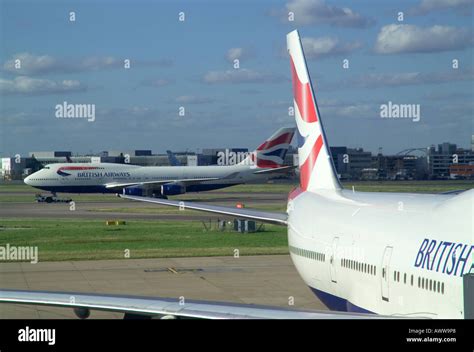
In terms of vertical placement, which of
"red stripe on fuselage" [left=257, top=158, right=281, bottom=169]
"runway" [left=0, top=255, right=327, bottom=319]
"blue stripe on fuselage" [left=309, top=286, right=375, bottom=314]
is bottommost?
"runway" [left=0, top=255, right=327, bottom=319]

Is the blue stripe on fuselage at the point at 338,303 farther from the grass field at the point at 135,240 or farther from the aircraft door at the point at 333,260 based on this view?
the grass field at the point at 135,240

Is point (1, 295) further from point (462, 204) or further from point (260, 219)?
point (260, 219)

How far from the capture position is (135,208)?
250ft

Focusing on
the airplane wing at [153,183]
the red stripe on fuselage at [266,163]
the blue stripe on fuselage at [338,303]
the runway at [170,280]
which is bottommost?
the runway at [170,280]

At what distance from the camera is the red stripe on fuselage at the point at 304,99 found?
2544 cm

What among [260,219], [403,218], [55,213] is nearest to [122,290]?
[260,219]

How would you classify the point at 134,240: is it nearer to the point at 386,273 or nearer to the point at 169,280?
the point at 169,280

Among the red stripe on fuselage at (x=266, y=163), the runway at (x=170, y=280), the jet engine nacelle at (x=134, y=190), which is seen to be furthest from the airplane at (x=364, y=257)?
the red stripe on fuselage at (x=266, y=163)

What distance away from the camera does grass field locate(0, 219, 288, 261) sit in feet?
125

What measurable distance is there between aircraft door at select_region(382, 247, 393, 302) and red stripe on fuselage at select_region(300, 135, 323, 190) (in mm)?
9690

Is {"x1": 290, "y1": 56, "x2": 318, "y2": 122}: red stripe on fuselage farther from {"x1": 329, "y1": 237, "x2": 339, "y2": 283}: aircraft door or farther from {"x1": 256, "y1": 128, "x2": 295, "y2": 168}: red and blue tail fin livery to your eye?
{"x1": 256, "y1": 128, "x2": 295, "y2": 168}: red and blue tail fin livery

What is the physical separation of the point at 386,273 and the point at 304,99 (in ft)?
37.3

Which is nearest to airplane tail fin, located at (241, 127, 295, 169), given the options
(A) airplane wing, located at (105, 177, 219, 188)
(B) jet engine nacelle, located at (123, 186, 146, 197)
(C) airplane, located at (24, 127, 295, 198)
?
(C) airplane, located at (24, 127, 295, 198)

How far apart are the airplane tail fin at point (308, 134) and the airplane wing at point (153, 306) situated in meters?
11.2
